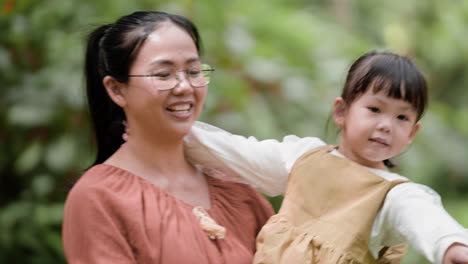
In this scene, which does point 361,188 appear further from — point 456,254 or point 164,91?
point 164,91

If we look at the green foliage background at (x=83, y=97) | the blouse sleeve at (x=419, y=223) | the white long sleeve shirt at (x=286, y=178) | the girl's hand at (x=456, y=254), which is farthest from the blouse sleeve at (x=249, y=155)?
the green foliage background at (x=83, y=97)

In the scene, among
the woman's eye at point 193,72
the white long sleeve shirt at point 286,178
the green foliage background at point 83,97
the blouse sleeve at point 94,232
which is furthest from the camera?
the green foliage background at point 83,97

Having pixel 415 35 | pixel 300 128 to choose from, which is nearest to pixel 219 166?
pixel 300 128

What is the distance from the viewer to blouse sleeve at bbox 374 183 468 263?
4.64 feet

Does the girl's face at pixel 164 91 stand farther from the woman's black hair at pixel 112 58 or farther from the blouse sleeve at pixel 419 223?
the blouse sleeve at pixel 419 223

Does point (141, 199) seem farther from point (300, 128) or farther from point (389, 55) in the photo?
point (300, 128)

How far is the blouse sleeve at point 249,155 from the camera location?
6.43ft

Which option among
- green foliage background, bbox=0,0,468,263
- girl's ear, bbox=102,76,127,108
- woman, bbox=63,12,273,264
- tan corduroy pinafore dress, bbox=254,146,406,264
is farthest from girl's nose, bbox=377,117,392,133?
green foliage background, bbox=0,0,468,263

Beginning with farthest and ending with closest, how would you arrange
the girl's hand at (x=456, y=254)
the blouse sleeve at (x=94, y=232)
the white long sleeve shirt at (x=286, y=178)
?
the blouse sleeve at (x=94, y=232)
the white long sleeve shirt at (x=286, y=178)
the girl's hand at (x=456, y=254)

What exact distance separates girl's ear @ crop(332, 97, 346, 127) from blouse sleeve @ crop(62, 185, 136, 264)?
2.01 ft

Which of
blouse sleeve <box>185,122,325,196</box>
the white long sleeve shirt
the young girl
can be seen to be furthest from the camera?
blouse sleeve <box>185,122,325,196</box>

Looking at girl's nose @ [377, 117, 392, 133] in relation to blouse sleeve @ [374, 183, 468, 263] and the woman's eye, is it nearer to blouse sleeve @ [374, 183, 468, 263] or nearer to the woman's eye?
blouse sleeve @ [374, 183, 468, 263]

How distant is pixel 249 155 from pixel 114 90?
16.1 inches

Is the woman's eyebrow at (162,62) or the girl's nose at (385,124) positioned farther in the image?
the woman's eyebrow at (162,62)
